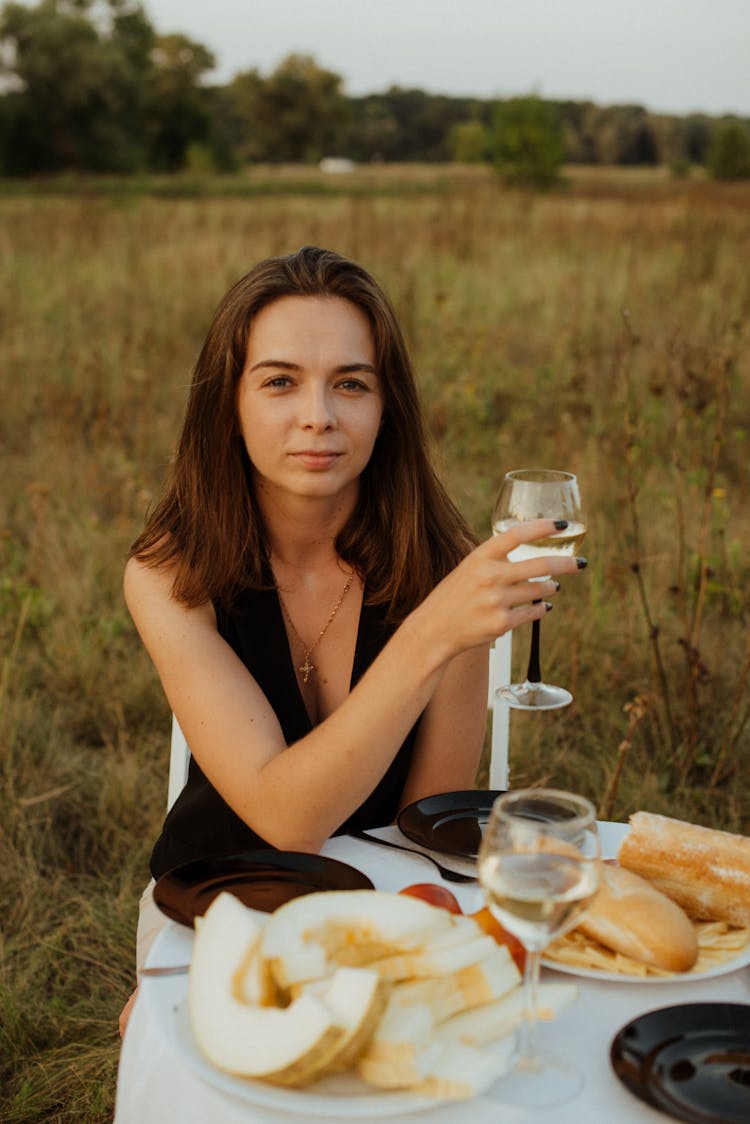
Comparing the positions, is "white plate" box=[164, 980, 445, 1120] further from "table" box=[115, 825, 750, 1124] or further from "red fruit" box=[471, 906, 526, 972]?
"red fruit" box=[471, 906, 526, 972]

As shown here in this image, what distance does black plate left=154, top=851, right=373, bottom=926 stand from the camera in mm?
1343

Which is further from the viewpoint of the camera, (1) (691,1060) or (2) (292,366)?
(2) (292,366)

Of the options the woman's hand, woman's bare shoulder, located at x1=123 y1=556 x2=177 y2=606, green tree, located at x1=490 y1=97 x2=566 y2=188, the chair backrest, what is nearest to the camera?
the woman's hand

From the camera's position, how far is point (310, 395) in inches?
74.4

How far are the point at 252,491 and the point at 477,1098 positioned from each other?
135 cm

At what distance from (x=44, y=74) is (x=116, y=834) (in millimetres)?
37532

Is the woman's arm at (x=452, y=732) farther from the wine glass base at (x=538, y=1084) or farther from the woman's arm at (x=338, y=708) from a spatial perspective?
the wine glass base at (x=538, y=1084)

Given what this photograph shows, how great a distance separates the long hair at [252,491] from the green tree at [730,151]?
2058 centimetres

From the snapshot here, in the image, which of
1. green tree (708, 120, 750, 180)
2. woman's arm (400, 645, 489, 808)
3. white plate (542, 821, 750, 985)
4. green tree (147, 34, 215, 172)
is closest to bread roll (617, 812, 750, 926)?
white plate (542, 821, 750, 985)

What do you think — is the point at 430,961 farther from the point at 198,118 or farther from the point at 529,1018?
the point at 198,118

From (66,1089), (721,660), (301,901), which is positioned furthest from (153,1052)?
(721,660)

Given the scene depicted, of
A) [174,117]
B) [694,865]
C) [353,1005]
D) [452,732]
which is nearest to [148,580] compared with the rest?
[452,732]

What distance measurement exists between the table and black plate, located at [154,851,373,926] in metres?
0.04

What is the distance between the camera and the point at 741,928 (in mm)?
1329
